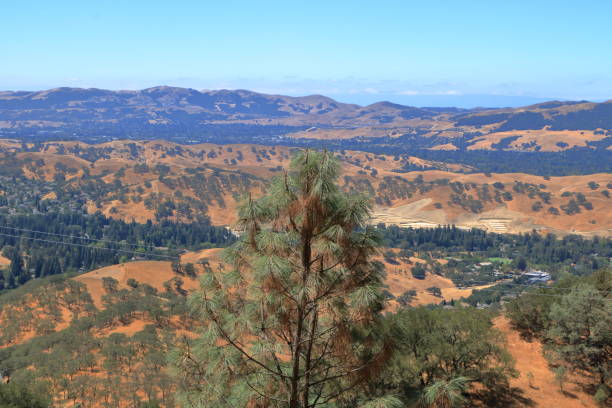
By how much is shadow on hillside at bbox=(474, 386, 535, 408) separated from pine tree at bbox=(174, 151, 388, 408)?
540 inches

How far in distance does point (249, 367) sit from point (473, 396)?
51.1 feet

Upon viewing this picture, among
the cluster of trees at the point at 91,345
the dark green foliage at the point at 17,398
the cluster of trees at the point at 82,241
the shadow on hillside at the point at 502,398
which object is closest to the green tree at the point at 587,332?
the shadow on hillside at the point at 502,398

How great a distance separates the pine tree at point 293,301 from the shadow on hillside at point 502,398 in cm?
1372

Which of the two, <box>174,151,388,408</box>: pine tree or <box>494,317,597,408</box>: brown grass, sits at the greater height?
<box>174,151,388,408</box>: pine tree

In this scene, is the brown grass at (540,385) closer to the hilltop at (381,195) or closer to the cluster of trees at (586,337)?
the cluster of trees at (586,337)

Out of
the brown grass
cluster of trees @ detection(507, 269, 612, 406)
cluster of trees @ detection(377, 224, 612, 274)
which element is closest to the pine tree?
the brown grass

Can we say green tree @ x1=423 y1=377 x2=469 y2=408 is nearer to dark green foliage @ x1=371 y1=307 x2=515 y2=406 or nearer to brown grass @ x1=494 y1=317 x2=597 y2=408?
dark green foliage @ x1=371 y1=307 x2=515 y2=406

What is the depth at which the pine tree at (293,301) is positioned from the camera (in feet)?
31.6

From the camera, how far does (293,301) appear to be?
387 inches

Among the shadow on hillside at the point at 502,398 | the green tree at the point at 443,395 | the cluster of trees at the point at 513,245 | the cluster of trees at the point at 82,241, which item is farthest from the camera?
the cluster of trees at the point at 513,245

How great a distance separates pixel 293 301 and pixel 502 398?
1658 centimetres

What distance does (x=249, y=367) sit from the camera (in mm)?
10234

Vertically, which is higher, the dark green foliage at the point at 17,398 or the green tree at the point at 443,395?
the green tree at the point at 443,395

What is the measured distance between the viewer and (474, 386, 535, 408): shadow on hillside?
68.0 ft
